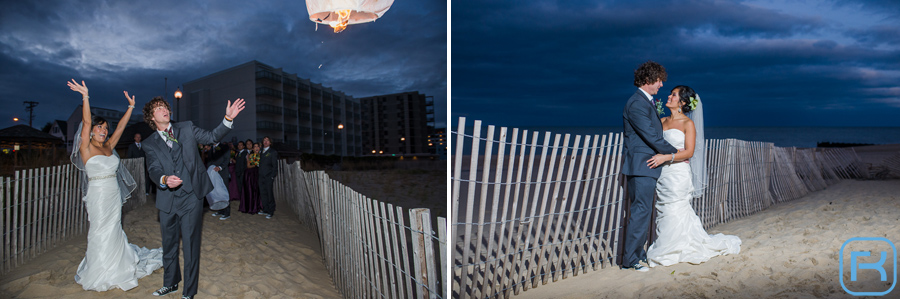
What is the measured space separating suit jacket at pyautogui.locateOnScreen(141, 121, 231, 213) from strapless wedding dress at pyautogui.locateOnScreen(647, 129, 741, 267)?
340cm

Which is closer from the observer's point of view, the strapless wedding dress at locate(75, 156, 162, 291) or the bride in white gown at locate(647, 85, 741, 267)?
the strapless wedding dress at locate(75, 156, 162, 291)

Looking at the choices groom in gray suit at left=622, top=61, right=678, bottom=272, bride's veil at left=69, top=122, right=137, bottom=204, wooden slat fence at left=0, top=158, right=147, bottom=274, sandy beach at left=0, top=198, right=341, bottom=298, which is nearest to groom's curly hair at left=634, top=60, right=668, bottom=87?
groom in gray suit at left=622, top=61, right=678, bottom=272

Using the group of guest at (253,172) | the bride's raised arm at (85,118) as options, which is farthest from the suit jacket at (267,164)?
the bride's raised arm at (85,118)

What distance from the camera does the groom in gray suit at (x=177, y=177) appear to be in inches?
116

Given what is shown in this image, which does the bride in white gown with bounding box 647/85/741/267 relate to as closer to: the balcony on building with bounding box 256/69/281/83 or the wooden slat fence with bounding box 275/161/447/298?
the wooden slat fence with bounding box 275/161/447/298

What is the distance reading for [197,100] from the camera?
13000 mm

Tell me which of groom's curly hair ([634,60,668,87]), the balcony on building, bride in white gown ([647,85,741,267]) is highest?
the balcony on building

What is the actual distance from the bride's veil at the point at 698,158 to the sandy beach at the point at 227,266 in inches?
147

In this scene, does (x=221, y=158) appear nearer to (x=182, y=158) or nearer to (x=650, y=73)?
(x=182, y=158)

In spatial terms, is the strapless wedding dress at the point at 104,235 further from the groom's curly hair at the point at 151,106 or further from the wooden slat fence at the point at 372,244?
the wooden slat fence at the point at 372,244

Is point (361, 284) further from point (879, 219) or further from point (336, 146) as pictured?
point (336, 146)

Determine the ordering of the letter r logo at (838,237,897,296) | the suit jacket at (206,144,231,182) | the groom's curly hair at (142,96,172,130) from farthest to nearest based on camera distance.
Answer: the suit jacket at (206,144,231,182)
the groom's curly hair at (142,96,172,130)
the letter r logo at (838,237,897,296)

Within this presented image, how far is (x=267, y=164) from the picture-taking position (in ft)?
21.9

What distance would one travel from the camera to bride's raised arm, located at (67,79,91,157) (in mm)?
2822
